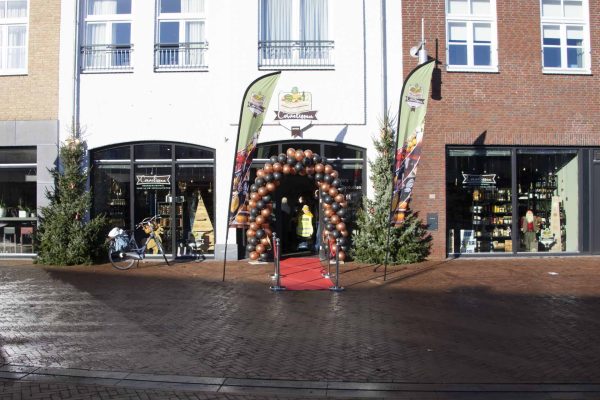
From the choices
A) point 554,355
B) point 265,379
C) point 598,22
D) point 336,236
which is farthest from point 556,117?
point 265,379

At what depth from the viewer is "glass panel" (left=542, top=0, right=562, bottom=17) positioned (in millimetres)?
15234

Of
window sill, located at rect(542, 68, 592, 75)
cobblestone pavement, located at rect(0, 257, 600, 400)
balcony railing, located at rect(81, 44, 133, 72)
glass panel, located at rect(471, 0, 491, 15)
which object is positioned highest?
glass panel, located at rect(471, 0, 491, 15)

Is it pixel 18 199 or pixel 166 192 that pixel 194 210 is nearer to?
pixel 166 192

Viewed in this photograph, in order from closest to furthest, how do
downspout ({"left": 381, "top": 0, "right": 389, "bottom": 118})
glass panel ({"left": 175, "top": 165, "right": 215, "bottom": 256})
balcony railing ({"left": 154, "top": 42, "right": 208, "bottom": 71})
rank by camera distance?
downspout ({"left": 381, "top": 0, "right": 389, "bottom": 118}), balcony railing ({"left": 154, "top": 42, "right": 208, "bottom": 71}), glass panel ({"left": 175, "top": 165, "right": 215, "bottom": 256})

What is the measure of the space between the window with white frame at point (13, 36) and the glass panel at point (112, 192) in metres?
3.71

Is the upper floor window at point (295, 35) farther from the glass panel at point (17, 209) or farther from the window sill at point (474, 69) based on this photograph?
the glass panel at point (17, 209)

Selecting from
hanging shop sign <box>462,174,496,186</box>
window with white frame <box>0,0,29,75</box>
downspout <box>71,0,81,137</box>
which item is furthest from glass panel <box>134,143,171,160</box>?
hanging shop sign <box>462,174,496,186</box>

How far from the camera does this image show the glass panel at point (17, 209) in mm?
15234

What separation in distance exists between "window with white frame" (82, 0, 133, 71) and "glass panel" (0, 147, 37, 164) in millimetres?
2769

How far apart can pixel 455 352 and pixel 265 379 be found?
95.3 inches

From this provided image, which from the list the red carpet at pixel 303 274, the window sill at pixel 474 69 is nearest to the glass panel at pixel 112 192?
the red carpet at pixel 303 274

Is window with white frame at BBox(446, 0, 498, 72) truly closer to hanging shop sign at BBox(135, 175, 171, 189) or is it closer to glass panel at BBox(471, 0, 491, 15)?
glass panel at BBox(471, 0, 491, 15)

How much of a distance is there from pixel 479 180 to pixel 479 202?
1.99ft

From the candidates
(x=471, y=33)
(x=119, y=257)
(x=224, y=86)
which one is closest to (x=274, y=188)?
(x=224, y=86)
